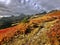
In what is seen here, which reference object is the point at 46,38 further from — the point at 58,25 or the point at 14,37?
the point at 14,37

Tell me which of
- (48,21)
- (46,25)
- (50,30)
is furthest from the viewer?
(48,21)

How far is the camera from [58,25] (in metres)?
29.3

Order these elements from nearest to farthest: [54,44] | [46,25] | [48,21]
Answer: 1. [54,44]
2. [46,25]
3. [48,21]

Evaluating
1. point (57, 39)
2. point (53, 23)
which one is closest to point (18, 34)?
point (53, 23)

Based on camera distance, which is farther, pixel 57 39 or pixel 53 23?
pixel 53 23

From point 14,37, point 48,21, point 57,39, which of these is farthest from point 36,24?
point 57,39

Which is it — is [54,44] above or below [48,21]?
below

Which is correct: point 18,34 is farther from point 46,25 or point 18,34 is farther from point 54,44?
point 54,44

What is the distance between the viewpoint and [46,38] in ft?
90.1

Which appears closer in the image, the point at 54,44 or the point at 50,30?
the point at 54,44

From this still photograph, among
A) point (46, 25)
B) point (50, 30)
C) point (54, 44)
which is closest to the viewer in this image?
point (54, 44)

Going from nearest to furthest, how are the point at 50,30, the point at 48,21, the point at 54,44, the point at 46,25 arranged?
1. the point at 54,44
2. the point at 50,30
3. the point at 46,25
4. the point at 48,21

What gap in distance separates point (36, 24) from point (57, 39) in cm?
694

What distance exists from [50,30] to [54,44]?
3.23 m
